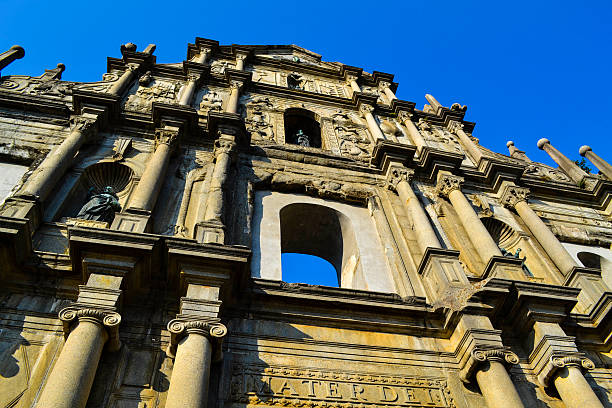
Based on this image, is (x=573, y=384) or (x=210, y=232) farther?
(x=210, y=232)

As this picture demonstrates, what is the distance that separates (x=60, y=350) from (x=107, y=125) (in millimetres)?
6095

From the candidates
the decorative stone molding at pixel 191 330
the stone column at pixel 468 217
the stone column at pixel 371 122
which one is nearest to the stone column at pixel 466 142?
the stone column at pixel 468 217

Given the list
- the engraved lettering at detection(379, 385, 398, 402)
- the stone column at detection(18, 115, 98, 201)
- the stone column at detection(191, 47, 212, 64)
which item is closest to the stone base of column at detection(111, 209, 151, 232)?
the stone column at detection(18, 115, 98, 201)

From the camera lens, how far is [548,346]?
6.94 meters

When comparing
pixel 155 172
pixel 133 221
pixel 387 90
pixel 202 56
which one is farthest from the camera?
pixel 387 90

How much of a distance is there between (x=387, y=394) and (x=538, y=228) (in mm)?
6043

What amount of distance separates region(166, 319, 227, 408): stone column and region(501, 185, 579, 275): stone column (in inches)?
276

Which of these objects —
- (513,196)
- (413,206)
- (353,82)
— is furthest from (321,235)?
(353,82)

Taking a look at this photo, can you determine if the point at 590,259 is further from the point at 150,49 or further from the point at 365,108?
the point at 150,49

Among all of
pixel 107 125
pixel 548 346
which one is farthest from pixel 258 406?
pixel 107 125

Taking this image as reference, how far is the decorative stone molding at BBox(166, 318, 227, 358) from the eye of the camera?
5824 mm

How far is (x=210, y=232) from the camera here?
758cm

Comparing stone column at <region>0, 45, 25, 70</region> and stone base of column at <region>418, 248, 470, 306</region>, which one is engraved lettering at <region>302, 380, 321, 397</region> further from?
stone column at <region>0, 45, 25, 70</region>

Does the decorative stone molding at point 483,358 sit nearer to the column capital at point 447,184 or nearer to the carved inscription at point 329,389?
the carved inscription at point 329,389
